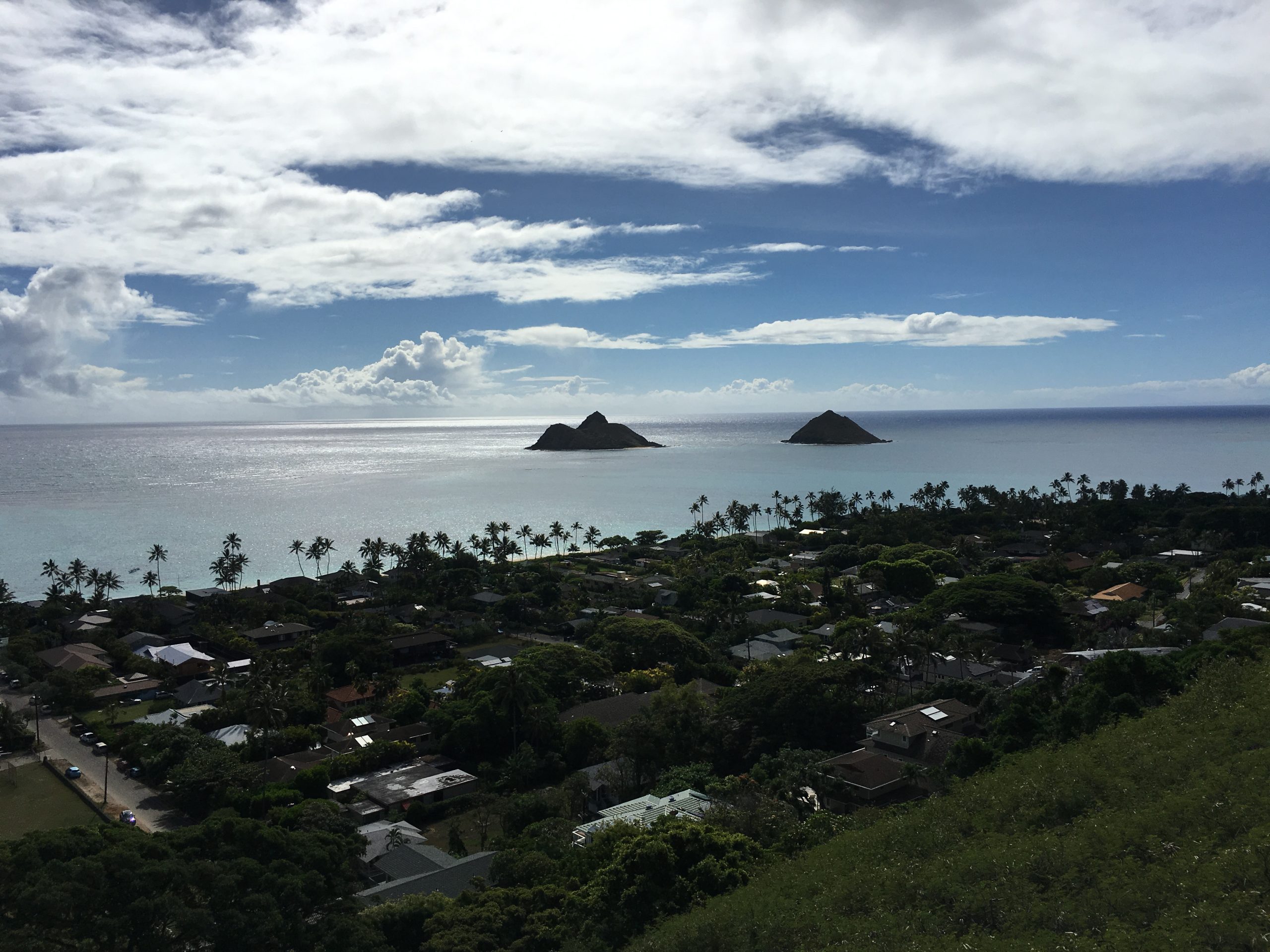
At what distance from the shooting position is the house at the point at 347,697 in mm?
33406

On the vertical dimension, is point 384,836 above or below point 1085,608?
below

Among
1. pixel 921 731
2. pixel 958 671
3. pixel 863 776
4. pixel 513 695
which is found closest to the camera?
pixel 863 776

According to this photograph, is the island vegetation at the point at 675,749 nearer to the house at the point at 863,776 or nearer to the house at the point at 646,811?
the house at the point at 863,776

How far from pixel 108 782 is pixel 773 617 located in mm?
31293

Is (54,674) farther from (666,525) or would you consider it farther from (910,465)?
(910,465)

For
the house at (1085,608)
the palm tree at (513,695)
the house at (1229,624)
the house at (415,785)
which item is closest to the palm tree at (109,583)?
the house at (415,785)

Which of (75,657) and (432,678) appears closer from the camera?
(432,678)

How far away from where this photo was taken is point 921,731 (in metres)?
25.0

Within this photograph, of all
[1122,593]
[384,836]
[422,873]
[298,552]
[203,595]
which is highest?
[1122,593]

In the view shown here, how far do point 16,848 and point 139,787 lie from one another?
49.5 feet

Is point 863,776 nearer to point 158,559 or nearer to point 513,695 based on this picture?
point 513,695

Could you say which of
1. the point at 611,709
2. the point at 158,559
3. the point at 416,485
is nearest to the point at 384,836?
the point at 611,709

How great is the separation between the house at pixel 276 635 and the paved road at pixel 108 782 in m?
9.89

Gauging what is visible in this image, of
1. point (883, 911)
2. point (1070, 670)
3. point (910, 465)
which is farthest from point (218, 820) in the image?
point (910, 465)
